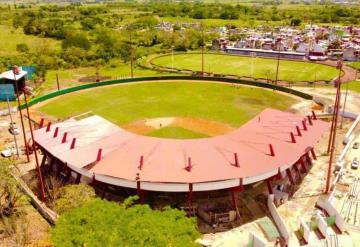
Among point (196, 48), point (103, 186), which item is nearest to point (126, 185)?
point (103, 186)

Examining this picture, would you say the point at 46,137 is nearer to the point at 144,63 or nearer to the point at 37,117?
the point at 37,117

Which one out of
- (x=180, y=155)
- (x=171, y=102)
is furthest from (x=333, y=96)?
(x=180, y=155)

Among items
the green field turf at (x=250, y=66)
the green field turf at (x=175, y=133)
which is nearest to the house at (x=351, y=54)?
the green field turf at (x=250, y=66)

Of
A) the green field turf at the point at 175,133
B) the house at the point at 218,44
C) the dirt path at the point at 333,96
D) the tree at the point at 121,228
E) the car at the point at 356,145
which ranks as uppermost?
the tree at the point at 121,228

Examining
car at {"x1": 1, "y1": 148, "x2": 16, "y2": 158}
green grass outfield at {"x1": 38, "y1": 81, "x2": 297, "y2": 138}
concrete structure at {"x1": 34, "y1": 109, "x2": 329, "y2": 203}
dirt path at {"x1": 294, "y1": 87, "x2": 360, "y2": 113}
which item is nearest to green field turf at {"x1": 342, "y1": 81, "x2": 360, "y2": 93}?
dirt path at {"x1": 294, "y1": 87, "x2": 360, "y2": 113}

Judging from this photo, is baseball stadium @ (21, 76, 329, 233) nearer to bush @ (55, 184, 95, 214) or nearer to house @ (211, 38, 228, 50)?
bush @ (55, 184, 95, 214)

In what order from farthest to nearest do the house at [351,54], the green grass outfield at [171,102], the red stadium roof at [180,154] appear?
the house at [351,54] → the green grass outfield at [171,102] → the red stadium roof at [180,154]

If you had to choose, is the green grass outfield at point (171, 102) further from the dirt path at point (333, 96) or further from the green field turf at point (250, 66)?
the green field turf at point (250, 66)

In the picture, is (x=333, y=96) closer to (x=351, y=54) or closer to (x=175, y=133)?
(x=175, y=133)
